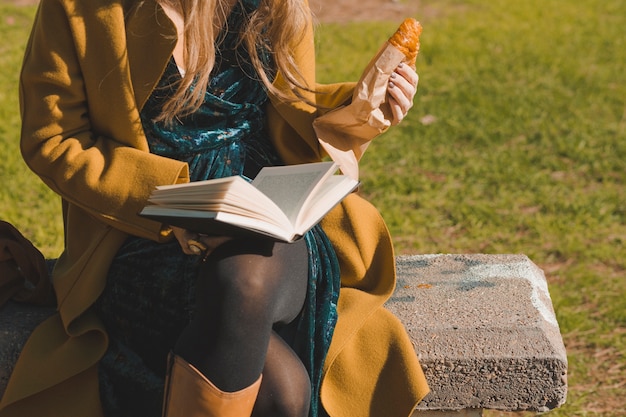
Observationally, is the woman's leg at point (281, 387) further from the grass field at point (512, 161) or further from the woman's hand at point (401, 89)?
the grass field at point (512, 161)

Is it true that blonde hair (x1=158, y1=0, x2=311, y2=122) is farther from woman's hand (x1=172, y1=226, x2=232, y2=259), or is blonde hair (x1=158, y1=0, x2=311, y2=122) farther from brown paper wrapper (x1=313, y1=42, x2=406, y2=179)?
woman's hand (x1=172, y1=226, x2=232, y2=259)

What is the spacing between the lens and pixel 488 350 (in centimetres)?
253

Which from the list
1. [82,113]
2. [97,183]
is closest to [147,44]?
[82,113]

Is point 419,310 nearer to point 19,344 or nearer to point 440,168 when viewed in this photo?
point 19,344

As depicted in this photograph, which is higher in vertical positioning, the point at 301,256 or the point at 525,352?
the point at 301,256

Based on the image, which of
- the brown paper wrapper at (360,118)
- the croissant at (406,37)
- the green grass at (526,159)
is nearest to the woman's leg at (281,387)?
the brown paper wrapper at (360,118)

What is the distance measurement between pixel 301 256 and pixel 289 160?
41 cm

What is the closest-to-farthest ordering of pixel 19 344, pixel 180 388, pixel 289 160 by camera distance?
1. pixel 180 388
2. pixel 19 344
3. pixel 289 160

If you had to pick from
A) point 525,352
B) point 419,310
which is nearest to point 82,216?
point 419,310

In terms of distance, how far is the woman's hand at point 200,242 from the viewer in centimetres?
218

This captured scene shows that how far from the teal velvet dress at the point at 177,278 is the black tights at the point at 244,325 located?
16cm

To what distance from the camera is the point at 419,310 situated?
2.69 meters

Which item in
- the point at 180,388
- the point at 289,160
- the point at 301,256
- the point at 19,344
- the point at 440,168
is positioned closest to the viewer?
the point at 180,388

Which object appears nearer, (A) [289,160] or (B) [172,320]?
(B) [172,320]
